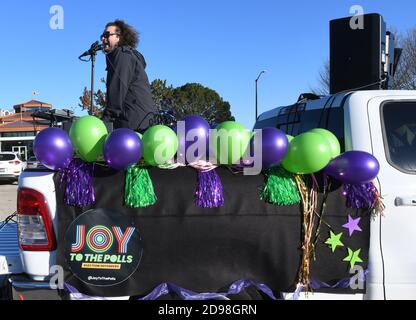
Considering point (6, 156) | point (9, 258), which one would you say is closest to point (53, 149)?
point (9, 258)

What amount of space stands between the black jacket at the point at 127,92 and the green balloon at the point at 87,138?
807 millimetres

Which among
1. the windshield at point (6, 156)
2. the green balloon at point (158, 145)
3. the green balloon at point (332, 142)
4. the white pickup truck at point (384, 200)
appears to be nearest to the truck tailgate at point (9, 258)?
the white pickup truck at point (384, 200)

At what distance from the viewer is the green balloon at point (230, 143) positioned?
2.49 metres

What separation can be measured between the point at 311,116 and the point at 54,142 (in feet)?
6.28

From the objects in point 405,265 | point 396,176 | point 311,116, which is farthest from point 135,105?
point 405,265

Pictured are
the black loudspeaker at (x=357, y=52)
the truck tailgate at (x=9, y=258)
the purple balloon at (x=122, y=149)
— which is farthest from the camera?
the black loudspeaker at (x=357, y=52)

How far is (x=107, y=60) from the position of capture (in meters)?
3.45

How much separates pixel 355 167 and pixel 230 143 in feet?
2.32

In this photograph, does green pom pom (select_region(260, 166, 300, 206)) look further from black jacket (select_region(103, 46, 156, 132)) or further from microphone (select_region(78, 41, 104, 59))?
microphone (select_region(78, 41, 104, 59))

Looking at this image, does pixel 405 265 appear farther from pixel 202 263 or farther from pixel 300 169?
pixel 202 263

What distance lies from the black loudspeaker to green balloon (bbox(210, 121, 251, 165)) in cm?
267

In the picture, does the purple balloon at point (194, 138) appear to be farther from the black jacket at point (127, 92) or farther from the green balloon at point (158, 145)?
the black jacket at point (127, 92)

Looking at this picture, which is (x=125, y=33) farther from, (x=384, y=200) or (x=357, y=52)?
(x=357, y=52)
